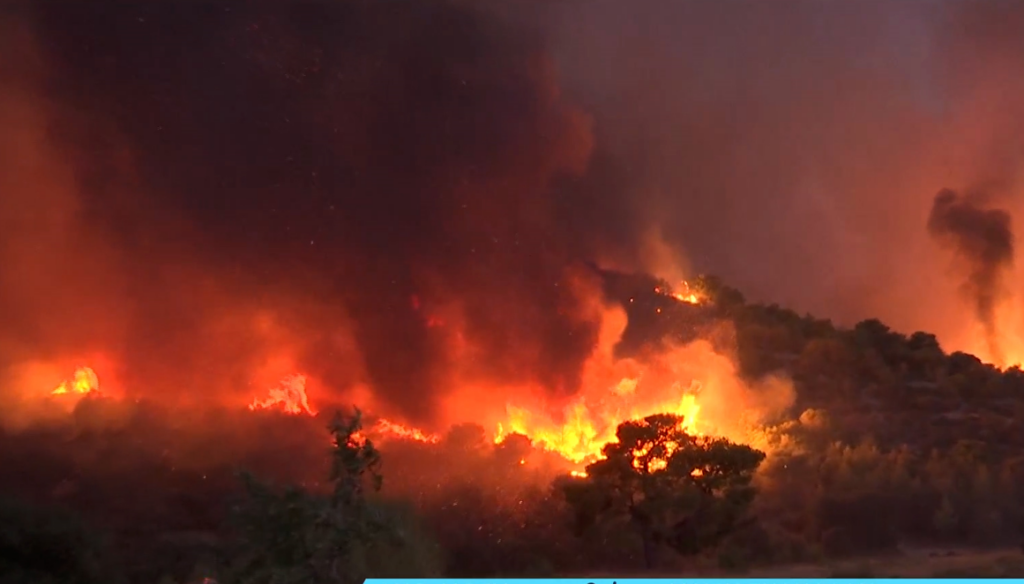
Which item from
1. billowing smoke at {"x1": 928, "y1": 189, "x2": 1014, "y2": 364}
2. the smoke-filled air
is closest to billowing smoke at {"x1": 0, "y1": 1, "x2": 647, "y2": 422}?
the smoke-filled air

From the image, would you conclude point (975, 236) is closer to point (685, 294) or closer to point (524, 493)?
point (685, 294)

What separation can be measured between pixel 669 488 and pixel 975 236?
191 cm

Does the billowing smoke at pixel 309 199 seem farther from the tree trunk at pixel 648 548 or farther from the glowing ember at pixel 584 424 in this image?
the tree trunk at pixel 648 548

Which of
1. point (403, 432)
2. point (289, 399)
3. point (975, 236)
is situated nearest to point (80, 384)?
point (289, 399)

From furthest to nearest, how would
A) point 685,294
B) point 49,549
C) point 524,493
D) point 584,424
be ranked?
point 685,294
point 584,424
point 524,493
point 49,549

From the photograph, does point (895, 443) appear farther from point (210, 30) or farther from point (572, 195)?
point (210, 30)

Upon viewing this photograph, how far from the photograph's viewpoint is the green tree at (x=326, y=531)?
142 inches

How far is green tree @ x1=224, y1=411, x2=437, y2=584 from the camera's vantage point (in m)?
3.62

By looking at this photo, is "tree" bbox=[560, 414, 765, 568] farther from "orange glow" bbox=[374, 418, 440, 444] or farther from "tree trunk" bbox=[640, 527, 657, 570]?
"orange glow" bbox=[374, 418, 440, 444]

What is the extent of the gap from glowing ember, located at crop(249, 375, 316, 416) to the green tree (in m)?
0.33

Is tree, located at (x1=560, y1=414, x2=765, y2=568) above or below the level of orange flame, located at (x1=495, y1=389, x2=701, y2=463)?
below

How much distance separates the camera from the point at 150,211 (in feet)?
13.9

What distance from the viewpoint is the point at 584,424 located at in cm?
410

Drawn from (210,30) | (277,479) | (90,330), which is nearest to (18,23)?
(210,30)
